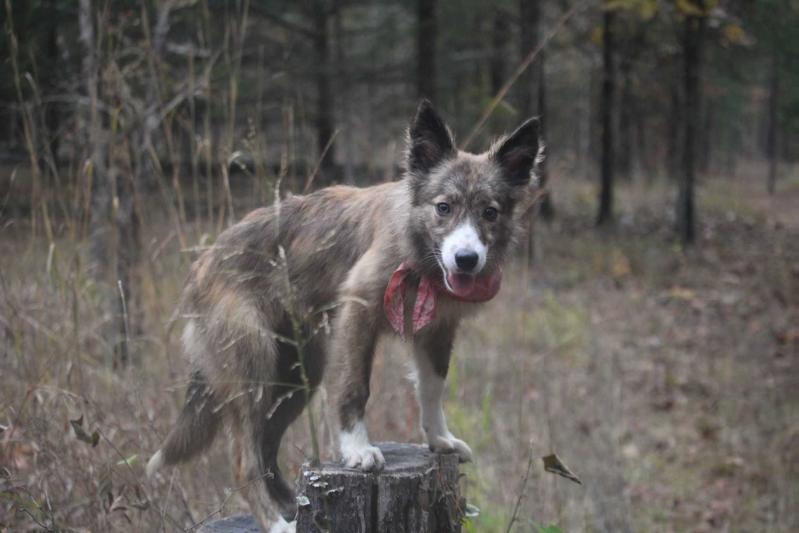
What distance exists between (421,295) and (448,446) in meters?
0.63

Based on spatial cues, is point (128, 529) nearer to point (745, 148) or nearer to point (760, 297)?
point (760, 297)

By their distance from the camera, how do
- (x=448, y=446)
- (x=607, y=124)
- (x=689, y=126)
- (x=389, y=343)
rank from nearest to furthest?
(x=448, y=446) < (x=389, y=343) < (x=689, y=126) < (x=607, y=124)

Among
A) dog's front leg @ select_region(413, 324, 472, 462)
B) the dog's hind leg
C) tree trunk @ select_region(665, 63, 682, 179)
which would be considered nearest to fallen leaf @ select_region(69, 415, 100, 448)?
the dog's hind leg

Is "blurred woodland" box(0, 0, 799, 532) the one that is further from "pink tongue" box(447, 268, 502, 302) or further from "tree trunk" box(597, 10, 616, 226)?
"pink tongue" box(447, 268, 502, 302)

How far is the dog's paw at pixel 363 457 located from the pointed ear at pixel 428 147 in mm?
1088

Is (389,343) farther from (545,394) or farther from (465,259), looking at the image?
(465,259)

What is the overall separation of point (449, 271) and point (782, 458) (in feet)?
15.9

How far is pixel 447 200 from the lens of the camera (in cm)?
332

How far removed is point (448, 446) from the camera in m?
3.47

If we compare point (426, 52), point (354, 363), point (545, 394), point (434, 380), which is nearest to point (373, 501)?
point (354, 363)

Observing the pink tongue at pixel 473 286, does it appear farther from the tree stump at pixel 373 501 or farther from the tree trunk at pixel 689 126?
the tree trunk at pixel 689 126

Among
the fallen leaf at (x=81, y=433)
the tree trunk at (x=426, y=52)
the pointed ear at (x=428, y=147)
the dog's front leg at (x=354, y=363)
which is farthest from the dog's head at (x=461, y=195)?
the tree trunk at (x=426, y=52)

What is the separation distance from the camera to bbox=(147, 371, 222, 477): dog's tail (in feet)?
11.4

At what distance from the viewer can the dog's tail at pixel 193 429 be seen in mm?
3484
